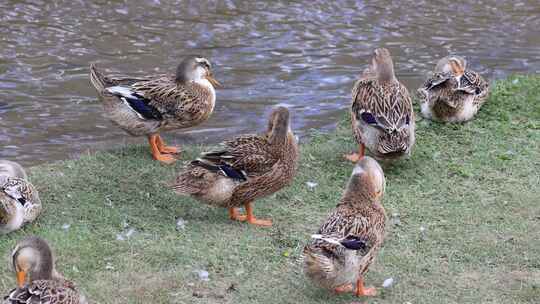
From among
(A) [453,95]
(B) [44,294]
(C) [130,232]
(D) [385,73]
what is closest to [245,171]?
(C) [130,232]

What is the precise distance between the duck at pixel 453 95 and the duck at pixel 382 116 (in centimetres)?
95

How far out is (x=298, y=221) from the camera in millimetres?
6699

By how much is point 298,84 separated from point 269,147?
155 inches

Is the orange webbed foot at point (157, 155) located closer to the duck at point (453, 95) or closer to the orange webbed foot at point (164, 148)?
the orange webbed foot at point (164, 148)

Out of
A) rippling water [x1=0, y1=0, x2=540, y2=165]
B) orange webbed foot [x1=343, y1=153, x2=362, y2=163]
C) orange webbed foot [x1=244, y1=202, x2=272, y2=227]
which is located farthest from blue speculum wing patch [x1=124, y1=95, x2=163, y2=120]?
orange webbed foot [x1=343, y1=153, x2=362, y2=163]

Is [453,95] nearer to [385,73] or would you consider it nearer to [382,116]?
[385,73]

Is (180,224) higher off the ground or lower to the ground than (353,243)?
lower

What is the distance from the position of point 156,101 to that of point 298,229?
2015 millimetres

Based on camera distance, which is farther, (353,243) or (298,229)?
(298,229)

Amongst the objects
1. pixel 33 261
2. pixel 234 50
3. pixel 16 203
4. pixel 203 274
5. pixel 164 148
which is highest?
pixel 33 261

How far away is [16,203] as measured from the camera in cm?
617

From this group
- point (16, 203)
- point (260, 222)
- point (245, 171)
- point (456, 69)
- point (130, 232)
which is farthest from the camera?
point (456, 69)

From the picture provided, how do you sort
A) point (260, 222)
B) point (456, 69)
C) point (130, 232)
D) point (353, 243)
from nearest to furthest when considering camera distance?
point (353, 243)
point (130, 232)
point (260, 222)
point (456, 69)

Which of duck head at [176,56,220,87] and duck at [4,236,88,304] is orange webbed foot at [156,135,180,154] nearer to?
duck head at [176,56,220,87]
